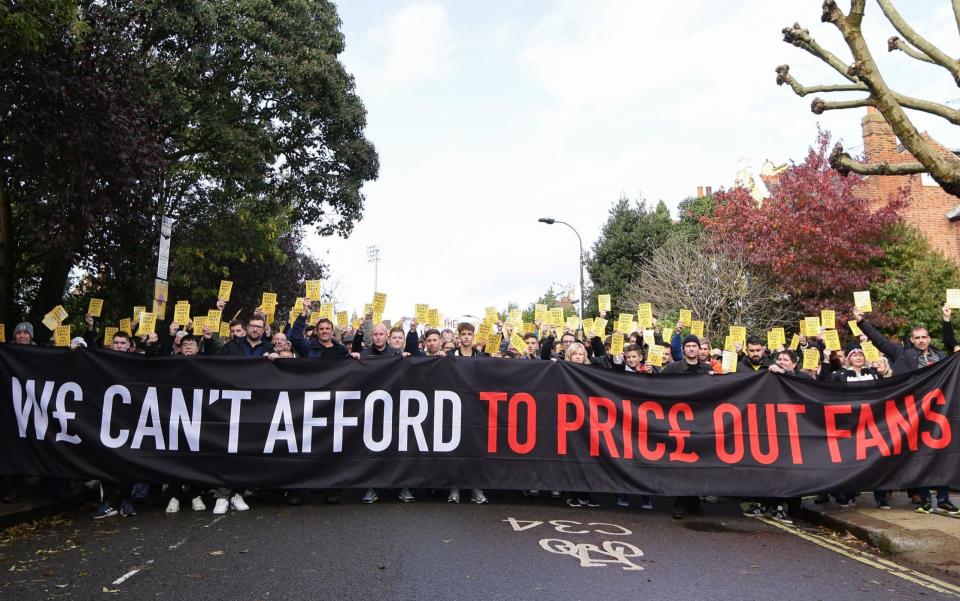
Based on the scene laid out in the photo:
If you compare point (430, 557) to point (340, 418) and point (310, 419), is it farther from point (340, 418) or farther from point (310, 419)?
point (310, 419)

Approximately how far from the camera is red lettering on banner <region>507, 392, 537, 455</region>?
26.9 ft

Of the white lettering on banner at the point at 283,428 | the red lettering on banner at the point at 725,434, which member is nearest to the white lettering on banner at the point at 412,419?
the white lettering on banner at the point at 283,428

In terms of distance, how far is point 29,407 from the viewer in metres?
7.83

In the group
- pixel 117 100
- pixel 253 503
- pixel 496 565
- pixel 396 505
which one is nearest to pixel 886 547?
pixel 496 565

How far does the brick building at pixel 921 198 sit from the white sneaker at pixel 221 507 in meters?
27.6

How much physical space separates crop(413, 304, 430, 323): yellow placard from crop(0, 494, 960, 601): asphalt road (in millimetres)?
3091

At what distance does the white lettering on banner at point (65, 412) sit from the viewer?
7.83 meters

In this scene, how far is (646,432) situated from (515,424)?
55.9 inches

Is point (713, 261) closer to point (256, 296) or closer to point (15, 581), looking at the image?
point (256, 296)

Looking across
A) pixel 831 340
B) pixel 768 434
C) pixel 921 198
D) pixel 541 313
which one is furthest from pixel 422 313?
pixel 921 198

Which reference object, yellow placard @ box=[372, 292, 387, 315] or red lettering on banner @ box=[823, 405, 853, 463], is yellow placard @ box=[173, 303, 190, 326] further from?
red lettering on banner @ box=[823, 405, 853, 463]

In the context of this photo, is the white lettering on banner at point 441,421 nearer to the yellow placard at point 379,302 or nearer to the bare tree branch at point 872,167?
the yellow placard at point 379,302

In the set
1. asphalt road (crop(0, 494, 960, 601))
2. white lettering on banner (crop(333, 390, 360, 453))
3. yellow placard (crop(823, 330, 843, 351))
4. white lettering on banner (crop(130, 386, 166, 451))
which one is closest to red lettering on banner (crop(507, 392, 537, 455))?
asphalt road (crop(0, 494, 960, 601))

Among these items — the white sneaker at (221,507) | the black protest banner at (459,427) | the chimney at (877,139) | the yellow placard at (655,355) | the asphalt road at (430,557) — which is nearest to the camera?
the asphalt road at (430,557)
